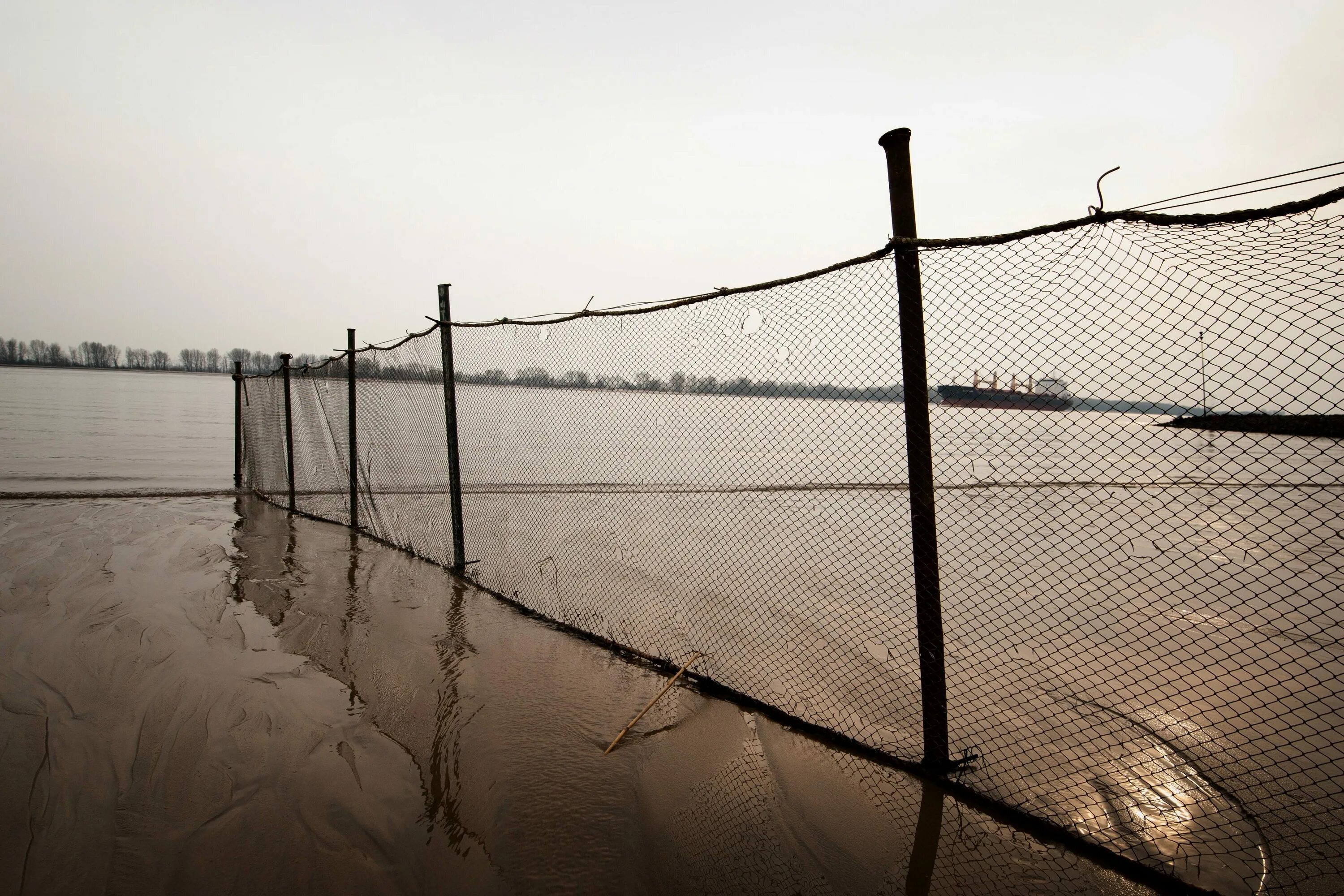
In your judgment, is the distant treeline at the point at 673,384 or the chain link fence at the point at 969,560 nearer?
the chain link fence at the point at 969,560

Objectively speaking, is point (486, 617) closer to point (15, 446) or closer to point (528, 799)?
point (528, 799)

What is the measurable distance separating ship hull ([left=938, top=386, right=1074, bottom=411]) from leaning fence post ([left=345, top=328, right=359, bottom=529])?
19.5 ft

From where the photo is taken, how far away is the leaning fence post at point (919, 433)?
248 cm

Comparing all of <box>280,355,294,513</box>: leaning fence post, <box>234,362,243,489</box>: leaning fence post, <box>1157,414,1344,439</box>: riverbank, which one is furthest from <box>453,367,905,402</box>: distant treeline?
<box>234,362,243,489</box>: leaning fence post

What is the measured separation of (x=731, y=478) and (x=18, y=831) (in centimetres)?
1181

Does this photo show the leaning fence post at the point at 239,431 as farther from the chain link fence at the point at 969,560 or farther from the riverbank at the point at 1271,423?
the riverbank at the point at 1271,423

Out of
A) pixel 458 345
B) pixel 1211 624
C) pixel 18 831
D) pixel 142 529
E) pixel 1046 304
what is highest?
pixel 458 345

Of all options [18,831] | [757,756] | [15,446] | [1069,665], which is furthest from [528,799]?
[15,446]

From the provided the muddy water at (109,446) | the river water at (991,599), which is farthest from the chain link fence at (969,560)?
the muddy water at (109,446)

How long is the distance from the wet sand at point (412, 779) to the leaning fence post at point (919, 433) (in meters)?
0.34

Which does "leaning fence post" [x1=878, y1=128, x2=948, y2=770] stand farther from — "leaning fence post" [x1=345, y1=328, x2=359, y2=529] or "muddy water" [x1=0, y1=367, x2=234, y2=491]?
"muddy water" [x1=0, y1=367, x2=234, y2=491]

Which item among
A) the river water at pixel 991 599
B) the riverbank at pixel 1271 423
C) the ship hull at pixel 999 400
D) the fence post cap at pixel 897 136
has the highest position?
the fence post cap at pixel 897 136

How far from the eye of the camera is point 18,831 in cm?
198

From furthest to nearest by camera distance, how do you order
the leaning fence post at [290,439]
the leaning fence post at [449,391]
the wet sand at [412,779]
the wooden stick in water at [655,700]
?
1. the leaning fence post at [290,439]
2. the leaning fence post at [449,391]
3. the wooden stick in water at [655,700]
4. the wet sand at [412,779]
